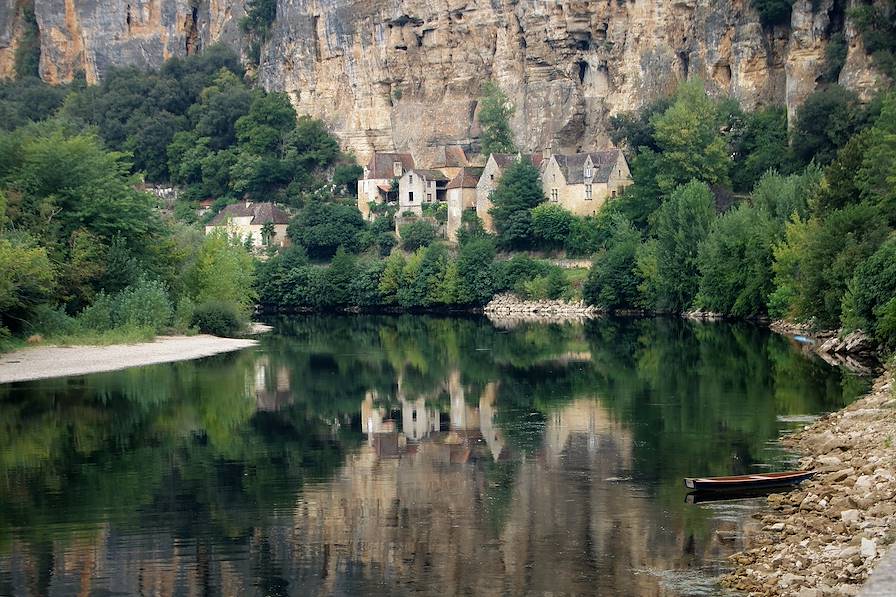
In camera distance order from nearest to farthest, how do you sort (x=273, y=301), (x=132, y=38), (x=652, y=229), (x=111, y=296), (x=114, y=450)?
(x=114, y=450), (x=111, y=296), (x=652, y=229), (x=273, y=301), (x=132, y=38)

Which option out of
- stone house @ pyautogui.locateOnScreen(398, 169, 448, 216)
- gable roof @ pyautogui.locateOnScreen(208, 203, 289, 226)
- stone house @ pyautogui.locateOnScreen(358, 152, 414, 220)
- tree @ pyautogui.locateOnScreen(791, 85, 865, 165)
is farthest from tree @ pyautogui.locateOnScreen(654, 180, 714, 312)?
gable roof @ pyautogui.locateOnScreen(208, 203, 289, 226)

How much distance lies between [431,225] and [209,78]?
2916 cm

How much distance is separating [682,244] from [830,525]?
152 ft

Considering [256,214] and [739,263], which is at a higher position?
[256,214]

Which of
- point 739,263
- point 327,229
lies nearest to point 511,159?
point 327,229

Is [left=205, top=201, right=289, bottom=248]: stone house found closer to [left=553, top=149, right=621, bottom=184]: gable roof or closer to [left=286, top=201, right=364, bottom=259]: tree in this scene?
[left=286, top=201, right=364, bottom=259]: tree

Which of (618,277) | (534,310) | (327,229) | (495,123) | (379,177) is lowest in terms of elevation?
(534,310)

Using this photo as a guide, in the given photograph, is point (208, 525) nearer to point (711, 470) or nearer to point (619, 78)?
point (711, 470)

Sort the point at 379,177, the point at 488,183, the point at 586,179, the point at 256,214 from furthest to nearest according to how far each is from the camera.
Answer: the point at 379,177
the point at 256,214
the point at 488,183
the point at 586,179

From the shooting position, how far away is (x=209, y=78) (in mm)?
104125

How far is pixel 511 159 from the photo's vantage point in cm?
8369

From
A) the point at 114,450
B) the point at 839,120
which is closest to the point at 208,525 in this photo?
the point at 114,450

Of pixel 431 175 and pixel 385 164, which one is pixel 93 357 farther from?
pixel 385 164

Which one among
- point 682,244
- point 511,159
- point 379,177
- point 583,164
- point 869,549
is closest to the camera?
point 869,549
